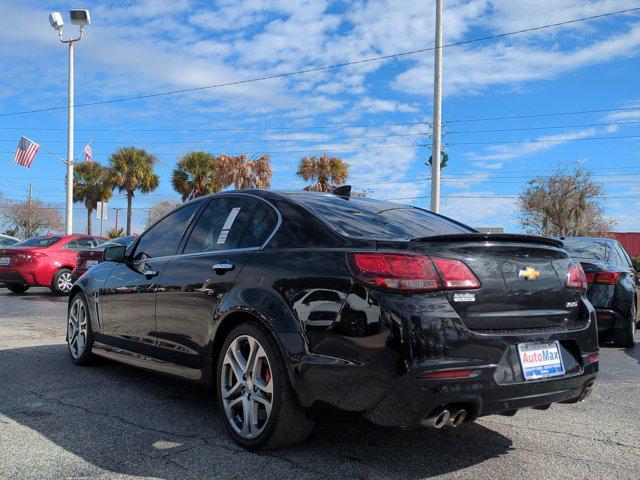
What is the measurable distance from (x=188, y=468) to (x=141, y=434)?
686 millimetres

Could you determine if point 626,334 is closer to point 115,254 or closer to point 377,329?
point 377,329

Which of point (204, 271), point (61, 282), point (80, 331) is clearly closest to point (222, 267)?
point (204, 271)

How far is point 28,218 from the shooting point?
63.8 metres

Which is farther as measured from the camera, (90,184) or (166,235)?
(90,184)

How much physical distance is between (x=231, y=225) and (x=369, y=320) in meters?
1.56

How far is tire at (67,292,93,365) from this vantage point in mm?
5562

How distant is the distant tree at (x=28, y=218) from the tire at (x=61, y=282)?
54750 mm

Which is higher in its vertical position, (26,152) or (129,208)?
(26,152)

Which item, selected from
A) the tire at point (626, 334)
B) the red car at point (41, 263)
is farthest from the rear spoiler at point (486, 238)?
the red car at point (41, 263)

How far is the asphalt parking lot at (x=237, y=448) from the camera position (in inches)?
124

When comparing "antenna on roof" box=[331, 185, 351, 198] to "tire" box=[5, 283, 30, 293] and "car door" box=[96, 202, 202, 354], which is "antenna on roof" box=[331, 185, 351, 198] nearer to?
"car door" box=[96, 202, 202, 354]

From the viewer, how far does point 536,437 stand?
150 inches

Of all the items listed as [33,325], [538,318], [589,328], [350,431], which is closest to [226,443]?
[350,431]

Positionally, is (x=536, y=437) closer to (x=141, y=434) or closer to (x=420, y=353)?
(x=420, y=353)
